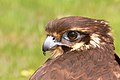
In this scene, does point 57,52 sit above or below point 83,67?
above

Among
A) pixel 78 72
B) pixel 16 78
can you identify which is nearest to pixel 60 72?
pixel 78 72

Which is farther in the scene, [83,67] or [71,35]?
[71,35]

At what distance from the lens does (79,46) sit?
845 centimetres

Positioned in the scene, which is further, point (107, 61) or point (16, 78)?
point (16, 78)

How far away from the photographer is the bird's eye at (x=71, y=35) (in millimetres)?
8359

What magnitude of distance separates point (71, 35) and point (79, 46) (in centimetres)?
16

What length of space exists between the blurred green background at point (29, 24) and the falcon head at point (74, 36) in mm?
3441

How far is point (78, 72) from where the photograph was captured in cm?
802

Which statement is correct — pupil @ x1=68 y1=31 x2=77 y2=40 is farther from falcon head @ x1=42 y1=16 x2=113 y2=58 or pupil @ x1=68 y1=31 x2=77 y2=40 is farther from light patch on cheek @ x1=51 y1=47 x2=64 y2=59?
light patch on cheek @ x1=51 y1=47 x2=64 y2=59

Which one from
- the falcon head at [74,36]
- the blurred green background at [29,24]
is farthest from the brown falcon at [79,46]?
the blurred green background at [29,24]

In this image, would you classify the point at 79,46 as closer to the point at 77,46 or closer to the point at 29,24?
the point at 77,46

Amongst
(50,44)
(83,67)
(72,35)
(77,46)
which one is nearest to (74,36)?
(72,35)

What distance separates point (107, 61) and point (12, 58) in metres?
4.79

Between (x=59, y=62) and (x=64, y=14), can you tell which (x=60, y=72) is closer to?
(x=59, y=62)
